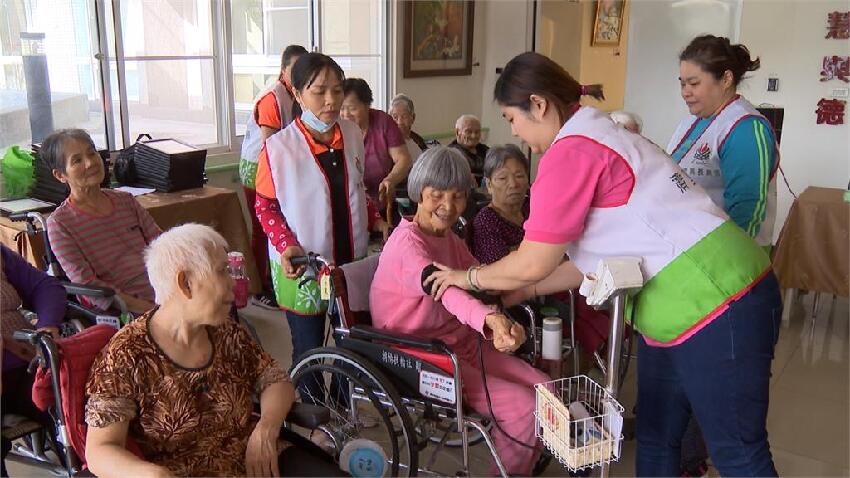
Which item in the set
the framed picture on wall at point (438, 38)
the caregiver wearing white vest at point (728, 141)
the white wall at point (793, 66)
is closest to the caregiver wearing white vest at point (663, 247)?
the caregiver wearing white vest at point (728, 141)

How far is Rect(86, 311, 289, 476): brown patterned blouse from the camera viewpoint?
Result: 4.89 ft

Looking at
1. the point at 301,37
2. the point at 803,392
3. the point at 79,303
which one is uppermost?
the point at 301,37

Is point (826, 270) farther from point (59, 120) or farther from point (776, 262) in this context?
point (59, 120)

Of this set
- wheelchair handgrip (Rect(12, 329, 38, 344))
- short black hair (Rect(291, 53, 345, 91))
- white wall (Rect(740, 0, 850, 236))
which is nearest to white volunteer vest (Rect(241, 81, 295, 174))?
short black hair (Rect(291, 53, 345, 91))

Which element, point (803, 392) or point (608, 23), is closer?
point (803, 392)

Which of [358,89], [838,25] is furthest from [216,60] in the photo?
[838,25]

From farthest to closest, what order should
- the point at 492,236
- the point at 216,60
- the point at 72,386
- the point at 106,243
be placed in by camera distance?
the point at 216,60, the point at 492,236, the point at 106,243, the point at 72,386

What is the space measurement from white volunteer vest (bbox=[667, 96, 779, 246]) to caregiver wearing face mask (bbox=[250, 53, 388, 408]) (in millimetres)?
1085

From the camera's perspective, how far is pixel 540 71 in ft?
5.14

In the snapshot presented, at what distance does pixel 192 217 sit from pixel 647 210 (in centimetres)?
259

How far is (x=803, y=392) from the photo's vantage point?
3145 mm

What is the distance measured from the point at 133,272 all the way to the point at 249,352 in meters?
1.09

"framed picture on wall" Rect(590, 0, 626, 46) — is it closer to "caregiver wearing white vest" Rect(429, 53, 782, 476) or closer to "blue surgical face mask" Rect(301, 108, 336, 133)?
"blue surgical face mask" Rect(301, 108, 336, 133)

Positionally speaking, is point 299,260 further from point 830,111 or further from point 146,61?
point 830,111
